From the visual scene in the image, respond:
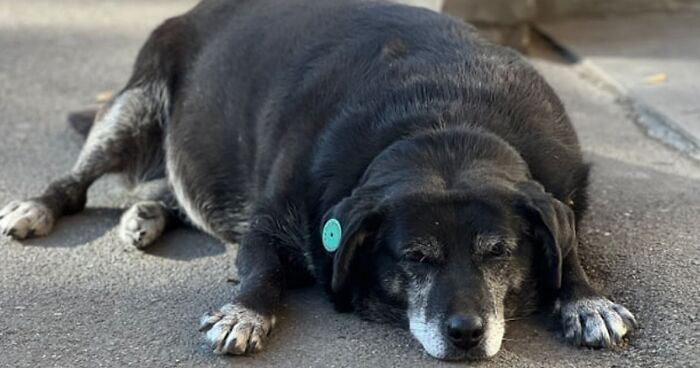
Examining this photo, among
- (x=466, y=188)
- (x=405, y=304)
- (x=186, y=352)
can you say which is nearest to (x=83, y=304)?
(x=186, y=352)

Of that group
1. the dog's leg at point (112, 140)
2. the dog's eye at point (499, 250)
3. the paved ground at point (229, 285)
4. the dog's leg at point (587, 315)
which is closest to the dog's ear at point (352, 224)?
the paved ground at point (229, 285)

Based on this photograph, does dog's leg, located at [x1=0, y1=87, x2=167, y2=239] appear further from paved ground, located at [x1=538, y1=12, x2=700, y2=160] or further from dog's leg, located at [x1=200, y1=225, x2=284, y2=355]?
paved ground, located at [x1=538, y1=12, x2=700, y2=160]

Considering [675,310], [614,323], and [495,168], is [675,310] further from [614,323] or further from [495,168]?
[495,168]

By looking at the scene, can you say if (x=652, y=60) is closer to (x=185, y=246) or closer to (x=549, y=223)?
(x=185, y=246)

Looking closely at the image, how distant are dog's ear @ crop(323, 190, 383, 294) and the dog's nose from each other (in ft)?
1.38

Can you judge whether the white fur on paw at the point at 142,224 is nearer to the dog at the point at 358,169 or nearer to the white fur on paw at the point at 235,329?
the dog at the point at 358,169

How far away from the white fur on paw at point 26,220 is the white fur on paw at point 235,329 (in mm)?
1336

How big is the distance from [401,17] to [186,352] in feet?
5.45

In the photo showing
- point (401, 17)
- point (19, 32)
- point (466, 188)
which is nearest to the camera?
point (466, 188)

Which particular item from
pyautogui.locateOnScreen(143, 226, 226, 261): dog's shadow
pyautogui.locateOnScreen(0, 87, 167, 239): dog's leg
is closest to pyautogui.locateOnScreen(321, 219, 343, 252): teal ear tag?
pyautogui.locateOnScreen(143, 226, 226, 261): dog's shadow

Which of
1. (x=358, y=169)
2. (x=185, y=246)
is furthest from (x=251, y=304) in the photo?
(x=185, y=246)

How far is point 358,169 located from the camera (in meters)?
3.98

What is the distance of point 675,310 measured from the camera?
12.6 feet

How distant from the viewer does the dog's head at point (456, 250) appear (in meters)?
3.49
